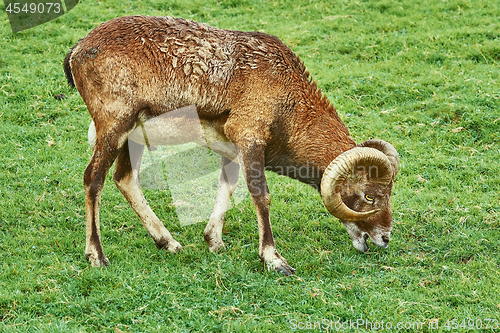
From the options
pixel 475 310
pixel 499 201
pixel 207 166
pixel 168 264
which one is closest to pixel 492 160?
pixel 499 201

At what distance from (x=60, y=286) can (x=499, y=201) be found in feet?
22.6

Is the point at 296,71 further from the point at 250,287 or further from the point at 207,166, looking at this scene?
the point at 207,166

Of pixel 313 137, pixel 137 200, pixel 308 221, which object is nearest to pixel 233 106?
pixel 313 137

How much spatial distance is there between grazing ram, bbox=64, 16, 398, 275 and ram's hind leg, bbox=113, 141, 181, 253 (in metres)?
0.15

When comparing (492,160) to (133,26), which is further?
(492,160)

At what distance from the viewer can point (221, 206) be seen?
7691 mm

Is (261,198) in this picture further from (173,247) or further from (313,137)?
(173,247)

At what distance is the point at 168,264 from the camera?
22.3 ft
